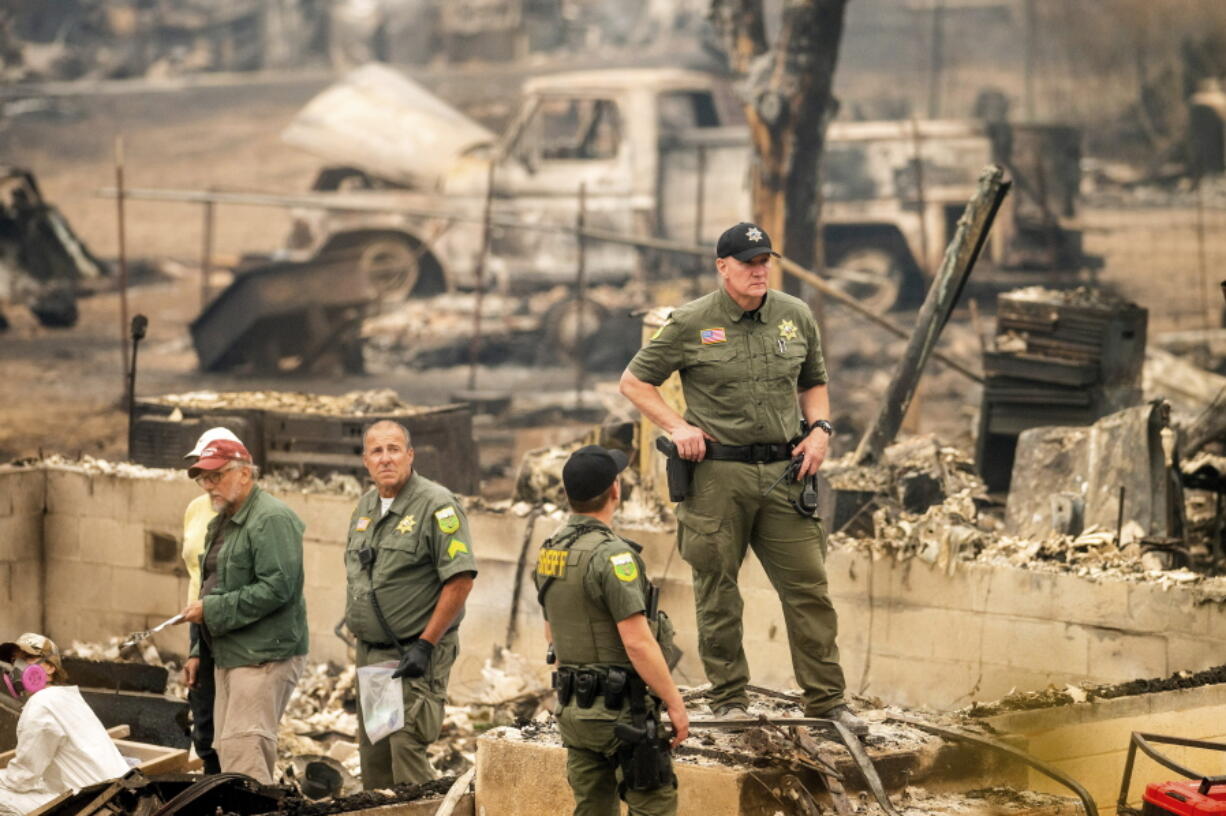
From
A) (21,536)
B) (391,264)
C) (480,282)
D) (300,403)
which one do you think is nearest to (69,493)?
(21,536)

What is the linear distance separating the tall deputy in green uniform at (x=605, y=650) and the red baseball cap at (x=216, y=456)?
1963 millimetres

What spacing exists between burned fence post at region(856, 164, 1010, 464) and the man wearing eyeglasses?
13.4 feet

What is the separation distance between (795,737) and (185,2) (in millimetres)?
19707

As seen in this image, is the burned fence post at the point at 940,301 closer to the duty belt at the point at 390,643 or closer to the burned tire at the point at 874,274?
the duty belt at the point at 390,643

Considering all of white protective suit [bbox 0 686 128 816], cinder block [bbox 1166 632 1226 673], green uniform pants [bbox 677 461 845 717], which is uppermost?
green uniform pants [bbox 677 461 845 717]

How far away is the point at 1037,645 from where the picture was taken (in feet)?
26.0

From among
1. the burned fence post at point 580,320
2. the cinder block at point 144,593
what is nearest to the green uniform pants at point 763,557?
the cinder block at point 144,593

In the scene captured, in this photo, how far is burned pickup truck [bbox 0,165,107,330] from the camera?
17.6 metres

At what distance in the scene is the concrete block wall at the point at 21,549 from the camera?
10531 mm

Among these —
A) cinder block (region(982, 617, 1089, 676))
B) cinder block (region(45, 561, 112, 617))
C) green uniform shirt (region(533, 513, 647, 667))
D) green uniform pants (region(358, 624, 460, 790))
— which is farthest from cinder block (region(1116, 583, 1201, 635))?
cinder block (region(45, 561, 112, 617))

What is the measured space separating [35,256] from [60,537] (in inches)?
327

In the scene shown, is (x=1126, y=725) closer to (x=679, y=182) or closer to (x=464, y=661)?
(x=464, y=661)

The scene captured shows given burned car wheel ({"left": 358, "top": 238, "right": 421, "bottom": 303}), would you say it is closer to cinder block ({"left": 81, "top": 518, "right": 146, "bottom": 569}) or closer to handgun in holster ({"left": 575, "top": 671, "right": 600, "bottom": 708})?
cinder block ({"left": 81, "top": 518, "right": 146, "bottom": 569})

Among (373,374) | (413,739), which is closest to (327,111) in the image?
(373,374)
